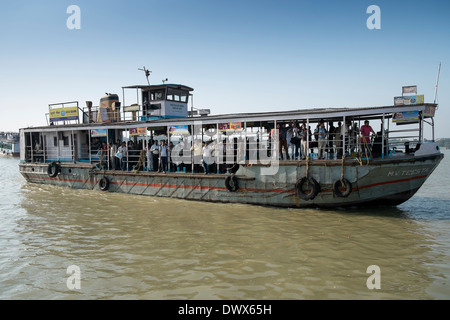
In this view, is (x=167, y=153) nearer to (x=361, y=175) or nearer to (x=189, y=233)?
(x=189, y=233)

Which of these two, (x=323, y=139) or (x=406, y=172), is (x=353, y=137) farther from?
(x=406, y=172)

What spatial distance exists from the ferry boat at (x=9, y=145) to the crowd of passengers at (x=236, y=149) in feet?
240

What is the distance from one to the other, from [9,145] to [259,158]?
85.7 m

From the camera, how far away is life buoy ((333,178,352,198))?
33.9ft

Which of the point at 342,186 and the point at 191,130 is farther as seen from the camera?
the point at 191,130

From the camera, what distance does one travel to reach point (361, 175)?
406 inches

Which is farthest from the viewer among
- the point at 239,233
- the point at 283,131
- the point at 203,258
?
the point at 283,131

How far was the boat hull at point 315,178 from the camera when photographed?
10234 millimetres

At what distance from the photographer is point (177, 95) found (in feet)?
61.2

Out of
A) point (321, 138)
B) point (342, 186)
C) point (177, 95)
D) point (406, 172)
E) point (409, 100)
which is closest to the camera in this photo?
point (406, 172)

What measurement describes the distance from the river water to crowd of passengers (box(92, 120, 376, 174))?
7.24 feet
